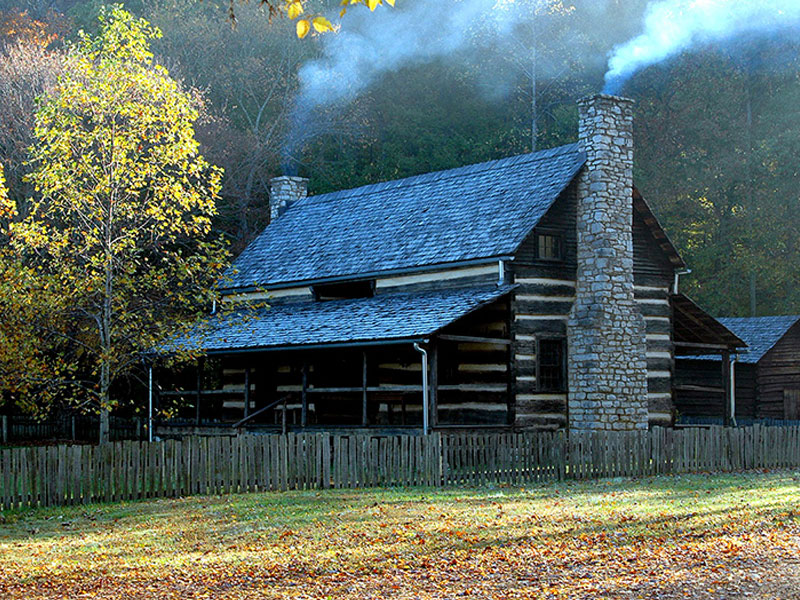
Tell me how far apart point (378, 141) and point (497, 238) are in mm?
30966

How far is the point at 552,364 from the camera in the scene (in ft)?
92.2

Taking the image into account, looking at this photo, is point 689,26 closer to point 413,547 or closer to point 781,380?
point 781,380

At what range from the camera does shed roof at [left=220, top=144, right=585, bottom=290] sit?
92.2 ft

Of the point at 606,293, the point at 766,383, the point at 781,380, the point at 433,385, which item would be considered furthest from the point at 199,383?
the point at 781,380

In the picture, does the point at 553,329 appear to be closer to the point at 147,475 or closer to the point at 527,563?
the point at 147,475

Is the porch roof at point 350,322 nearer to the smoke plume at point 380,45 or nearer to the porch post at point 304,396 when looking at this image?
the porch post at point 304,396

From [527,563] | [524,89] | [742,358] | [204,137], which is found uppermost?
[524,89]

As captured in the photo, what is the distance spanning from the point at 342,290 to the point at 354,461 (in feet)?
37.0

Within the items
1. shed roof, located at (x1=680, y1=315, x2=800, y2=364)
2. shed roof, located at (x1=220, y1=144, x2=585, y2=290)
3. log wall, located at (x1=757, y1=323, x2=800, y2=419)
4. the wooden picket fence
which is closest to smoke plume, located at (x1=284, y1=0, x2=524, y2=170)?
shed roof, located at (x1=220, y1=144, x2=585, y2=290)

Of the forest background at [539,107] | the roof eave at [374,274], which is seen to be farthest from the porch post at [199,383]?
the forest background at [539,107]

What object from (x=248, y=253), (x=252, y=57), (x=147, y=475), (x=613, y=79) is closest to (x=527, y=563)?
(x=147, y=475)

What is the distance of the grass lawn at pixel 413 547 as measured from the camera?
35.8 feet

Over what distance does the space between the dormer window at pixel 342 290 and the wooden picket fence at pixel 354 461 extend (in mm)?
9256

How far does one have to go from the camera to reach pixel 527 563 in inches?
472
